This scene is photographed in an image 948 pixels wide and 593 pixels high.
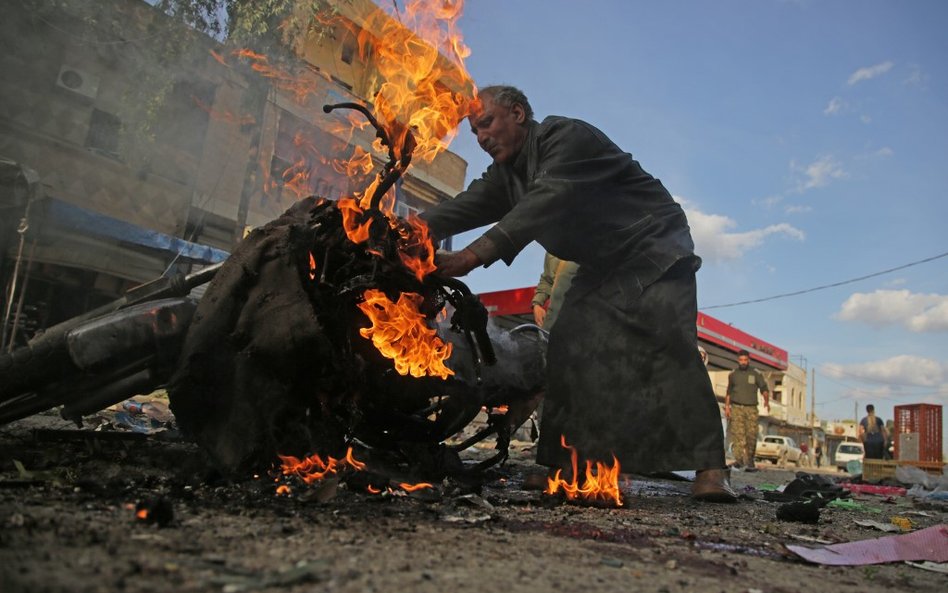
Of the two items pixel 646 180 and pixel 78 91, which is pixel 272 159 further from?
pixel 646 180

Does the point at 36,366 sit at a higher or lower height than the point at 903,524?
higher

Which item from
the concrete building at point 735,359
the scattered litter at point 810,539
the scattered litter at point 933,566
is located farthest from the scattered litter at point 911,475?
the scattered litter at point 933,566

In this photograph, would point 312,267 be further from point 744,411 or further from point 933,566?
point 744,411

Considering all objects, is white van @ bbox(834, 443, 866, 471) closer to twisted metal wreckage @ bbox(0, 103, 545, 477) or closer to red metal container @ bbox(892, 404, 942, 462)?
red metal container @ bbox(892, 404, 942, 462)

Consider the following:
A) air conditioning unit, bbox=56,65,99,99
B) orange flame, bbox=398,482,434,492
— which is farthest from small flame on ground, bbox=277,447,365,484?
air conditioning unit, bbox=56,65,99,99

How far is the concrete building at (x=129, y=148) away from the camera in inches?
389

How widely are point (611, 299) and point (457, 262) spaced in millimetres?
1082

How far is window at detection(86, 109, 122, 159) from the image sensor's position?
12.4 meters

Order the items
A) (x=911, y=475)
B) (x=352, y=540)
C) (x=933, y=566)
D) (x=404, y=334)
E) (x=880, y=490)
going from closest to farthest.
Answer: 1. (x=352, y=540)
2. (x=933, y=566)
3. (x=404, y=334)
4. (x=880, y=490)
5. (x=911, y=475)

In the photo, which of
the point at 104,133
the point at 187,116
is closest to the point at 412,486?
the point at 104,133

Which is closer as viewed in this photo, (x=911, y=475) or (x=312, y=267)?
(x=312, y=267)

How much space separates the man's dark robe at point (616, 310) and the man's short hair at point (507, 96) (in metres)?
0.13

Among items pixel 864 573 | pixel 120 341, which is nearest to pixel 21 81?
pixel 120 341

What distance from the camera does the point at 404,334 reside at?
291 cm
